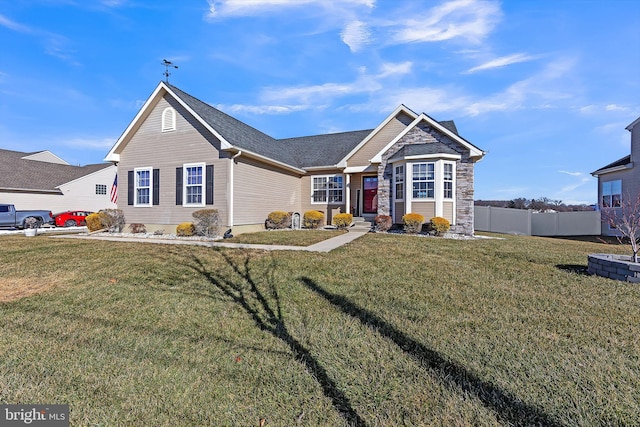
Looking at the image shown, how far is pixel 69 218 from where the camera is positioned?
21.0 metres

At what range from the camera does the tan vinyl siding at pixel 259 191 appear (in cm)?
1330

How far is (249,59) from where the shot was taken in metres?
12.6

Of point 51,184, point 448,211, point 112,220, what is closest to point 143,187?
point 112,220

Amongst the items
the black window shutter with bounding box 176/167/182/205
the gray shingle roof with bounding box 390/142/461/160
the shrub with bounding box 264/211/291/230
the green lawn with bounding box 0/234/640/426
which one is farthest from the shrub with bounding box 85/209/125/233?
the gray shingle roof with bounding box 390/142/461/160

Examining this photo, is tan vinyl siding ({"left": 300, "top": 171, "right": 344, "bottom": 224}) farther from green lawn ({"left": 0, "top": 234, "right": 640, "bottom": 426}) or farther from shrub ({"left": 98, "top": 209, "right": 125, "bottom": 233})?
green lawn ({"left": 0, "top": 234, "right": 640, "bottom": 426})

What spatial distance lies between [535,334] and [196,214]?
39.9 ft

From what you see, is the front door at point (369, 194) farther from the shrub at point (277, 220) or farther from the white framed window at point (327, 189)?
the shrub at point (277, 220)

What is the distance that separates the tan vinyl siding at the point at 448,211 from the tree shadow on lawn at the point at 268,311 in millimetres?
9511

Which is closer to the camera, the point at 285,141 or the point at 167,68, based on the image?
the point at 167,68

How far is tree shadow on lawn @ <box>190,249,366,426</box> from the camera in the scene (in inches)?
91.0

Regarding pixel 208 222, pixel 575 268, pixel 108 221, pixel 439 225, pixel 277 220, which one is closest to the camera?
pixel 575 268

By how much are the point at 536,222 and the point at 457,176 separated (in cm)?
989

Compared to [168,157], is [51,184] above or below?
below

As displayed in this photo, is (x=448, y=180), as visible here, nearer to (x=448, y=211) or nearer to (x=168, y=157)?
(x=448, y=211)
